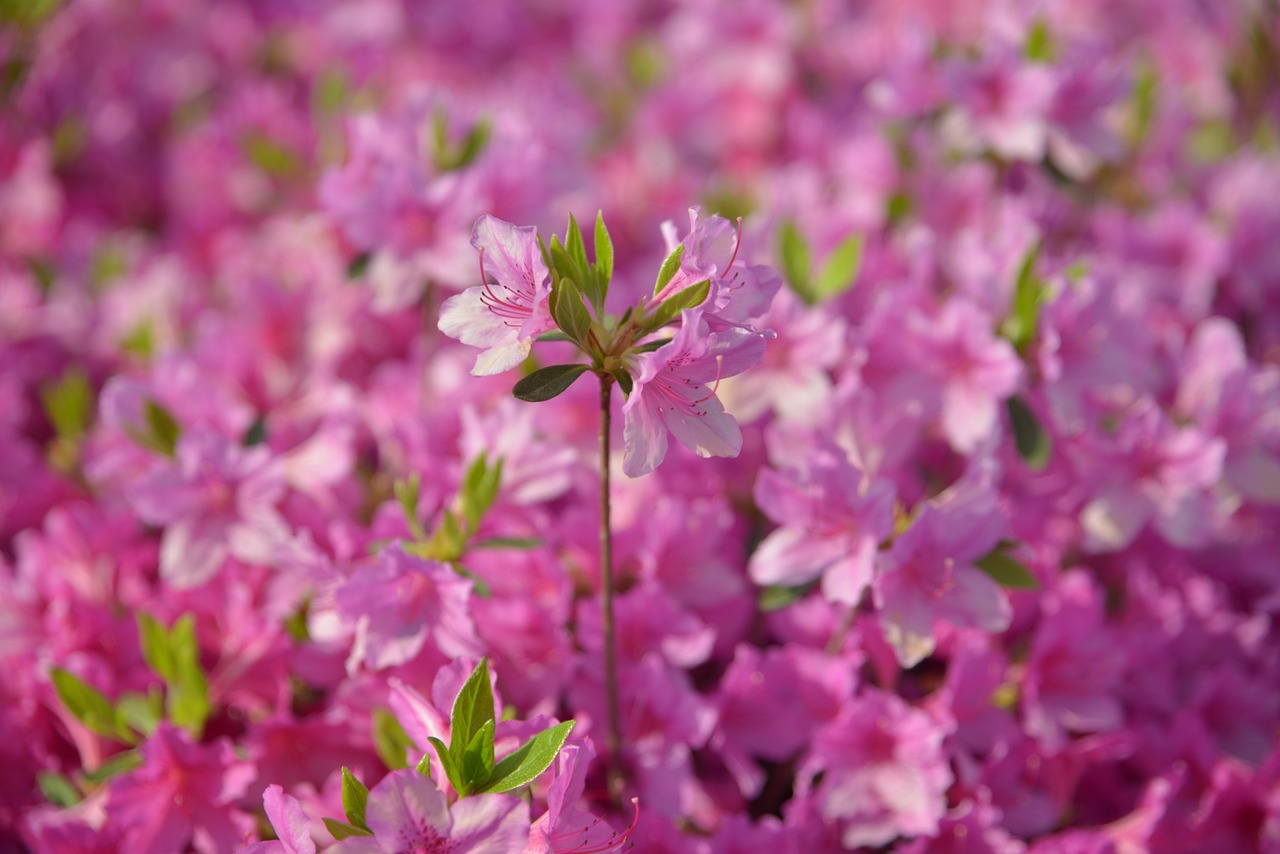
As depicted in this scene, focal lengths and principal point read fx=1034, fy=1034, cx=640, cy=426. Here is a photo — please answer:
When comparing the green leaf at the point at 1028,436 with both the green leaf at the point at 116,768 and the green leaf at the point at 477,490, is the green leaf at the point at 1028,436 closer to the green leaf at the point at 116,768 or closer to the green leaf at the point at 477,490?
the green leaf at the point at 477,490

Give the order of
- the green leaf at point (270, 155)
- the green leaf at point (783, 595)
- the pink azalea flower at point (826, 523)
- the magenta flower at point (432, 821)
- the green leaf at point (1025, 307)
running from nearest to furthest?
the magenta flower at point (432, 821) < the pink azalea flower at point (826, 523) < the green leaf at point (783, 595) < the green leaf at point (1025, 307) < the green leaf at point (270, 155)

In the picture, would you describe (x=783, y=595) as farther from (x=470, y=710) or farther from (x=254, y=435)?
(x=254, y=435)

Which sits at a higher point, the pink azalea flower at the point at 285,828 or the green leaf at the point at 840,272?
the pink azalea flower at the point at 285,828

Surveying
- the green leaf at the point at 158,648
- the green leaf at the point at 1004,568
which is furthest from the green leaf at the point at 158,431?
the green leaf at the point at 1004,568

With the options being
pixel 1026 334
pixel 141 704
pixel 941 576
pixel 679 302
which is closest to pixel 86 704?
pixel 141 704

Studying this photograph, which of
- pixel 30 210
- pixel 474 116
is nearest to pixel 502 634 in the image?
pixel 474 116

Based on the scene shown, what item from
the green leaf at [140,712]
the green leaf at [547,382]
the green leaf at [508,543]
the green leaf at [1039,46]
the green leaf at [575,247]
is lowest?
the green leaf at [140,712]

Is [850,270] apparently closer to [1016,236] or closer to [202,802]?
[1016,236]
